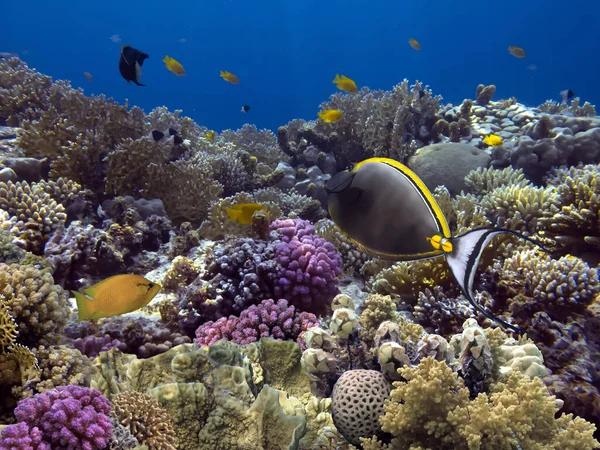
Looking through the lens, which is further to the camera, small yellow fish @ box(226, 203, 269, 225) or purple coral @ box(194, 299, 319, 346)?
small yellow fish @ box(226, 203, 269, 225)

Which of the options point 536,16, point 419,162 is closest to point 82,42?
point 419,162

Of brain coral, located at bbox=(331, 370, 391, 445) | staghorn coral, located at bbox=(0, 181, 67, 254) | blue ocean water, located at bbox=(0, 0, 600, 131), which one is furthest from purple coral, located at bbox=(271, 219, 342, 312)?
blue ocean water, located at bbox=(0, 0, 600, 131)

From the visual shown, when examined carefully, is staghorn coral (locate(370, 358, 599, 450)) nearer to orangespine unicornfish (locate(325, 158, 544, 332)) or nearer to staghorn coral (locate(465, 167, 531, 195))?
orangespine unicornfish (locate(325, 158, 544, 332))

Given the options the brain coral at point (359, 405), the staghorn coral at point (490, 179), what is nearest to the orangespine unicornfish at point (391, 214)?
the brain coral at point (359, 405)

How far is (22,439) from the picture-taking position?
5.33ft

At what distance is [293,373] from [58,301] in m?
2.11

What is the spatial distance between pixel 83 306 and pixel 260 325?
5.24ft

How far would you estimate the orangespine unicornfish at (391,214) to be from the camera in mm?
1534

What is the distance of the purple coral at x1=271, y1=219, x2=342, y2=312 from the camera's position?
428 cm

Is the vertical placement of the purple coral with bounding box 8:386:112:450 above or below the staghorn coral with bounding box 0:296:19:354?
below

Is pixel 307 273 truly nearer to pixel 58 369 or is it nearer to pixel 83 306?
pixel 83 306

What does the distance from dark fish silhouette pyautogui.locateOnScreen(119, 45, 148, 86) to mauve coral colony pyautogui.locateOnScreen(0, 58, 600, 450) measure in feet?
4.59

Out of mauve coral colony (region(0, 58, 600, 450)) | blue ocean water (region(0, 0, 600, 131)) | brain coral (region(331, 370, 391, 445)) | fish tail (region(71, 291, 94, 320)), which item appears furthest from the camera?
blue ocean water (region(0, 0, 600, 131))

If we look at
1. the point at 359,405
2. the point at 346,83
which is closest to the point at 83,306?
the point at 359,405
